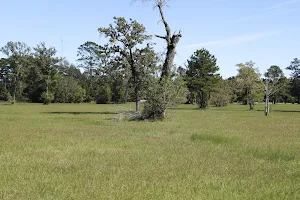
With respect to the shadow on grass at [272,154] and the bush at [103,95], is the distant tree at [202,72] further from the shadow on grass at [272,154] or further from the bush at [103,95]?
the shadow on grass at [272,154]


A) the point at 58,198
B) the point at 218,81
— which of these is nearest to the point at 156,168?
the point at 58,198

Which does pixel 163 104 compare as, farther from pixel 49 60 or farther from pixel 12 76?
pixel 12 76

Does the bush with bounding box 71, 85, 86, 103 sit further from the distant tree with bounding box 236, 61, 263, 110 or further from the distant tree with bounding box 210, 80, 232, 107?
the distant tree with bounding box 236, 61, 263, 110

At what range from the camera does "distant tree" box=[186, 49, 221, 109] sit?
73275mm

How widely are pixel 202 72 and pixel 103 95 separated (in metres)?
36.4

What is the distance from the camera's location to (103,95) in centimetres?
9962

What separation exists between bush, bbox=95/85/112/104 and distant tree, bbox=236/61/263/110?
4053cm

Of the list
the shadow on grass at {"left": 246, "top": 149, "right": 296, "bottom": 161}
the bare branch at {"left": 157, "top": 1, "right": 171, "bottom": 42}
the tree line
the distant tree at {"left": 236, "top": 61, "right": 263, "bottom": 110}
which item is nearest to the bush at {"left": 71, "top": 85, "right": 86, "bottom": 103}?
the tree line

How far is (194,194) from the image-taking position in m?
7.18

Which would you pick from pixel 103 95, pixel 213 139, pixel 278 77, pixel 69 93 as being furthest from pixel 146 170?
pixel 69 93

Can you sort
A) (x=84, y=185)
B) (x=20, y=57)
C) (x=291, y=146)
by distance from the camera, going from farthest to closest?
(x=20, y=57), (x=291, y=146), (x=84, y=185)

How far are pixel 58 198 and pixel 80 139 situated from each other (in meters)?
9.04

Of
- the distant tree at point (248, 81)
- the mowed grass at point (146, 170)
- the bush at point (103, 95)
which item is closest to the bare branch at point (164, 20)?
the mowed grass at point (146, 170)

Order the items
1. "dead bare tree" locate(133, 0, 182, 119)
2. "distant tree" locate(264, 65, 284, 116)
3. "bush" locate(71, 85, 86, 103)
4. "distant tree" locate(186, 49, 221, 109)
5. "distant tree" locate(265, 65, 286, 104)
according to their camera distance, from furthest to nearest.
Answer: "bush" locate(71, 85, 86, 103) → "distant tree" locate(186, 49, 221, 109) → "distant tree" locate(265, 65, 286, 104) → "distant tree" locate(264, 65, 284, 116) → "dead bare tree" locate(133, 0, 182, 119)
